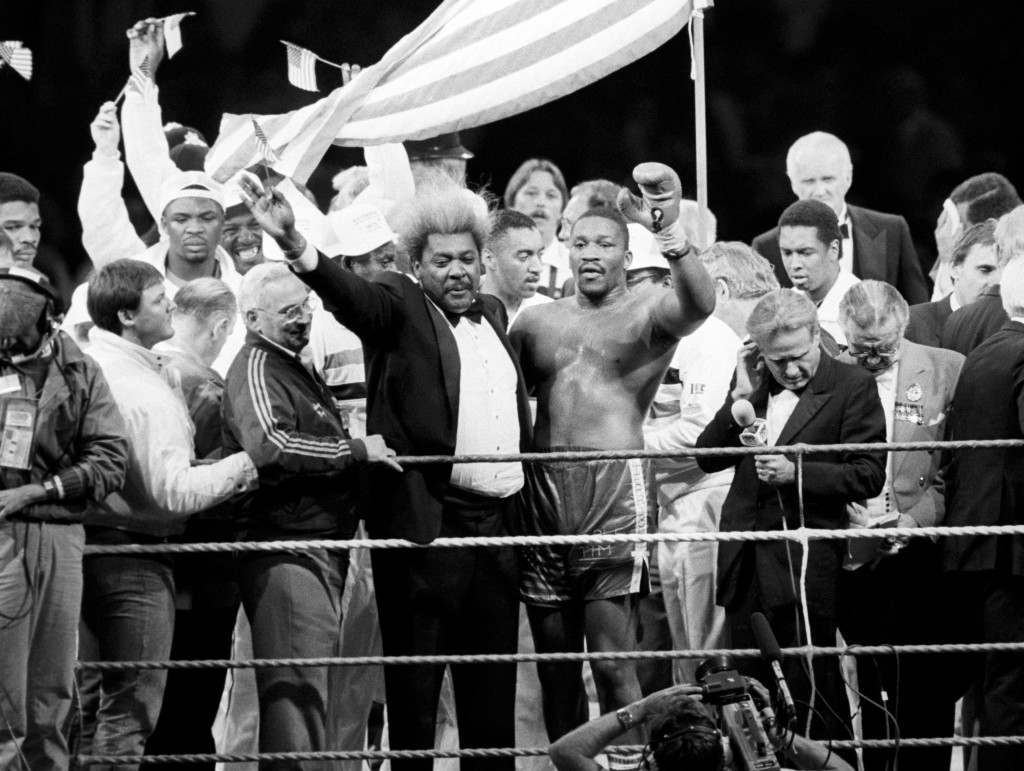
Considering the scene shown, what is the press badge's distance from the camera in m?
4.81

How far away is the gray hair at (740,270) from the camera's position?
6.55 metres

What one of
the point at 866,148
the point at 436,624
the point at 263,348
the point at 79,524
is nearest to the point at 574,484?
the point at 436,624

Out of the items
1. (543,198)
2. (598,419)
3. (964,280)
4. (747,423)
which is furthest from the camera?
(543,198)

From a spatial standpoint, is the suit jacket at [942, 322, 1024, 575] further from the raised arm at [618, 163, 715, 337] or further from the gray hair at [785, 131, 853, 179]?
the gray hair at [785, 131, 853, 179]

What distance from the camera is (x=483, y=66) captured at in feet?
22.3

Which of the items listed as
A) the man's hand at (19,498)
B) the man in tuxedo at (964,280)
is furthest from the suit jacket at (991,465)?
the man's hand at (19,498)

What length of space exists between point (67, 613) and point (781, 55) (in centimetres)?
694

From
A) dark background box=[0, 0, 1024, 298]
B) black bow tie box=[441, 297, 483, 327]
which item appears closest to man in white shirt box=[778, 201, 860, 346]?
black bow tie box=[441, 297, 483, 327]

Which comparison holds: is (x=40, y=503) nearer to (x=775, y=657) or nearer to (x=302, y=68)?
(x=775, y=657)

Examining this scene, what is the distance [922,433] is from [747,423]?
637 mm

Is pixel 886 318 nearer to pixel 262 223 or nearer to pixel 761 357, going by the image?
pixel 761 357

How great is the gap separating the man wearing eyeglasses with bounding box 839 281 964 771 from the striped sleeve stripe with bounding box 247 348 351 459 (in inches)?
63.5

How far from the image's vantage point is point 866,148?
10.6 m

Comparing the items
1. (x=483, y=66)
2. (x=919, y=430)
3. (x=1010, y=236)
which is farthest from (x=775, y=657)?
(x=483, y=66)
